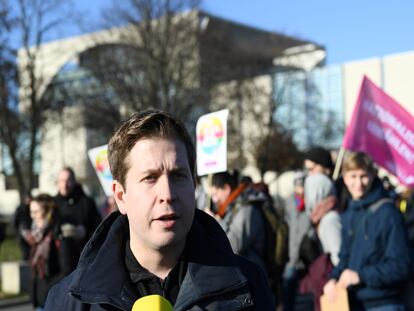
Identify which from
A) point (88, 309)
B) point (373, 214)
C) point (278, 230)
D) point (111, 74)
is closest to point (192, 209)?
point (88, 309)

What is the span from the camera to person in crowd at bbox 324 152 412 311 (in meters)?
4.64

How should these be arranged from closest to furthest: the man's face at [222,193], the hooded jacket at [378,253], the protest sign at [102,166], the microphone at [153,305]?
the microphone at [153,305] < the hooded jacket at [378,253] < the man's face at [222,193] < the protest sign at [102,166]

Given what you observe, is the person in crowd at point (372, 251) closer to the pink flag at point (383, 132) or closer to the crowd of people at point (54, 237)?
the pink flag at point (383, 132)

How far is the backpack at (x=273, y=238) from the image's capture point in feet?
24.1

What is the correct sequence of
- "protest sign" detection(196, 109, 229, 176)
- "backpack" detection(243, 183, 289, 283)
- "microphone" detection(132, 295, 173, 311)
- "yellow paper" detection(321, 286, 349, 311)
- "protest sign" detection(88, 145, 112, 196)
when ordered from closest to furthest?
1. "microphone" detection(132, 295, 173, 311)
2. "yellow paper" detection(321, 286, 349, 311)
3. "backpack" detection(243, 183, 289, 283)
4. "protest sign" detection(196, 109, 229, 176)
5. "protest sign" detection(88, 145, 112, 196)

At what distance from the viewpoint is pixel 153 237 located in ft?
7.18

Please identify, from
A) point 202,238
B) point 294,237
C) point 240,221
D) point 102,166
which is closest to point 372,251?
point 240,221

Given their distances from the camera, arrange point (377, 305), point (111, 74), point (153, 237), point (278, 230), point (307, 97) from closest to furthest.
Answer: point (153, 237)
point (377, 305)
point (278, 230)
point (111, 74)
point (307, 97)

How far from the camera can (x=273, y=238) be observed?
295 inches

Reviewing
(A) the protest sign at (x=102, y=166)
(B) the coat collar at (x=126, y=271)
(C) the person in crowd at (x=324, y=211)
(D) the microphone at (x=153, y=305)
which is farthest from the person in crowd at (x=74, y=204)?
(D) the microphone at (x=153, y=305)

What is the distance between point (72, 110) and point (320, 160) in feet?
92.3

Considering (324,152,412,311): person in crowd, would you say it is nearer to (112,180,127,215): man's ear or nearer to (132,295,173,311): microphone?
(112,180,127,215): man's ear

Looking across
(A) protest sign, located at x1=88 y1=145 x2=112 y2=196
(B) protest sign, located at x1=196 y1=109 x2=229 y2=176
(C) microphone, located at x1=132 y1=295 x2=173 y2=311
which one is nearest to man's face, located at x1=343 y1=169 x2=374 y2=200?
(B) protest sign, located at x1=196 y1=109 x2=229 y2=176

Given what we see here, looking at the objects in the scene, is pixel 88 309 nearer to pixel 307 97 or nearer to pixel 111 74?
pixel 111 74
